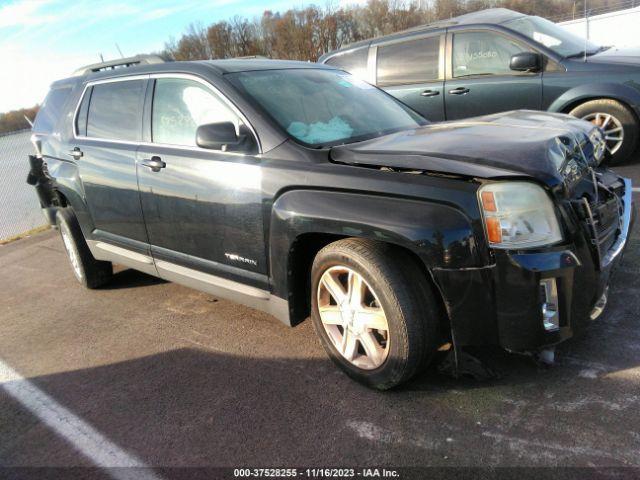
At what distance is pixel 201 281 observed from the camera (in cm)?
350

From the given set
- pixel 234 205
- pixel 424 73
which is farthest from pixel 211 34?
pixel 234 205

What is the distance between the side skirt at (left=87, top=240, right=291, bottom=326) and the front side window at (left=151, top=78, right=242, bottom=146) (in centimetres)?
89

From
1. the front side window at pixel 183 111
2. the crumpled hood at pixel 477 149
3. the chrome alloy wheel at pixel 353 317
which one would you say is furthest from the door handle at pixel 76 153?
the chrome alloy wheel at pixel 353 317

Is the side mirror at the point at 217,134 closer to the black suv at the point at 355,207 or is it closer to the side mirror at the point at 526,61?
the black suv at the point at 355,207

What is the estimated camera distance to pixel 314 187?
2.68 m

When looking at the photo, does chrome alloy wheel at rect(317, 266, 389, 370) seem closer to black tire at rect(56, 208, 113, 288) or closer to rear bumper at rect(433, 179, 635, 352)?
rear bumper at rect(433, 179, 635, 352)

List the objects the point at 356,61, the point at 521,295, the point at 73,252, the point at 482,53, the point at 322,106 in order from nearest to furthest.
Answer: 1. the point at 521,295
2. the point at 322,106
3. the point at 73,252
4. the point at 482,53
5. the point at 356,61

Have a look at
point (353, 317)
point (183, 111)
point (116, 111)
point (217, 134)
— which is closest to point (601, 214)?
point (353, 317)

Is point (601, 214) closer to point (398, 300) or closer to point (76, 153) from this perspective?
point (398, 300)

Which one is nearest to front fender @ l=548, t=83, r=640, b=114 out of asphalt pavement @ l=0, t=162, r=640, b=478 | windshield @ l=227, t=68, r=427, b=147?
→ asphalt pavement @ l=0, t=162, r=640, b=478

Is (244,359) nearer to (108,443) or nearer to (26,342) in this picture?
(108,443)

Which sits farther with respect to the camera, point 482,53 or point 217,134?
point 482,53

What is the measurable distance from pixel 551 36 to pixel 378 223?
18.0 feet

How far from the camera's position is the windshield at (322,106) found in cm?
312
